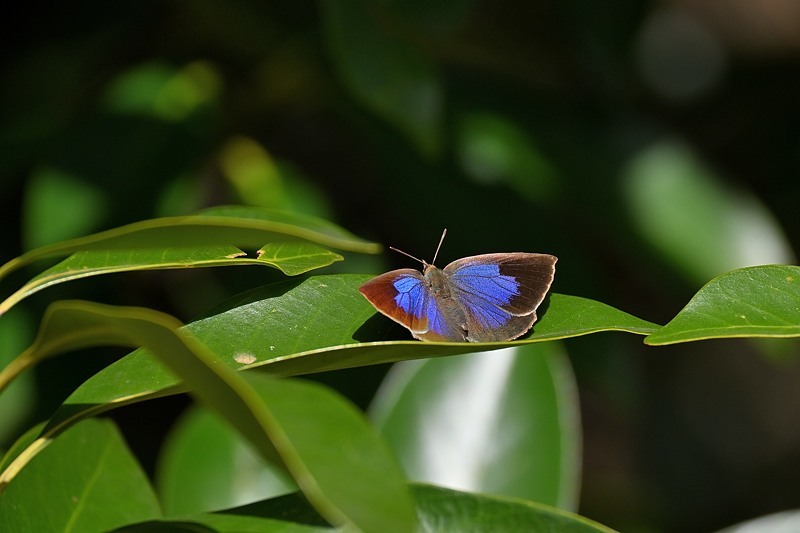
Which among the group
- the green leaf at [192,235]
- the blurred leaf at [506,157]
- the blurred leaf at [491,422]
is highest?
the green leaf at [192,235]

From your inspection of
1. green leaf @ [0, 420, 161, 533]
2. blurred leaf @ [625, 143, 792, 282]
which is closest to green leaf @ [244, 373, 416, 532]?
green leaf @ [0, 420, 161, 533]

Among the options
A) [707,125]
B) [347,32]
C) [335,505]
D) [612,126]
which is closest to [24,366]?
[335,505]

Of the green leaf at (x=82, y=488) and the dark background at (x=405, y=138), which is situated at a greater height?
the dark background at (x=405, y=138)

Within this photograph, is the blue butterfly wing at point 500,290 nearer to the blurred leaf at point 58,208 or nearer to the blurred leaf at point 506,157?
the blurred leaf at point 58,208

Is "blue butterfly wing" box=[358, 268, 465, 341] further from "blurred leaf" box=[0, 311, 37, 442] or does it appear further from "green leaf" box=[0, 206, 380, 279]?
"blurred leaf" box=[0, 311, 37, 442]

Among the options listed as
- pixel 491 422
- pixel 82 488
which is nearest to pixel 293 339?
pixel 82 488

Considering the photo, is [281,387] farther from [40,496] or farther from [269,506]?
[40,496]

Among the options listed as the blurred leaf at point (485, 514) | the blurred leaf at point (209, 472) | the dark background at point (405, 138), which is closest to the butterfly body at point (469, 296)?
the blurred leaf at point (485, 514)

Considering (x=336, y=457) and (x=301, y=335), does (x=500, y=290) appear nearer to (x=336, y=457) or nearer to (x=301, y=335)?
(x=301, y=335)
